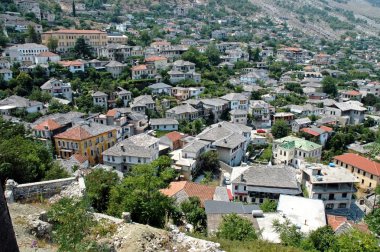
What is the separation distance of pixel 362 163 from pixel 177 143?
19.5 metres

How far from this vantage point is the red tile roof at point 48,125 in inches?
1347

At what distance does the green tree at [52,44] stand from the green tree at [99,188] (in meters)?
53.0

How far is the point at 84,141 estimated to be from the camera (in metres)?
32.4

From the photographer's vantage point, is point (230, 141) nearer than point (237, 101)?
Yes

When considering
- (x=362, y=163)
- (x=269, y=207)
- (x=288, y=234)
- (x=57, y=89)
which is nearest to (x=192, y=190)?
(x=269, y=207)

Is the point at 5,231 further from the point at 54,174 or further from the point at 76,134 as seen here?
the point at 76,134

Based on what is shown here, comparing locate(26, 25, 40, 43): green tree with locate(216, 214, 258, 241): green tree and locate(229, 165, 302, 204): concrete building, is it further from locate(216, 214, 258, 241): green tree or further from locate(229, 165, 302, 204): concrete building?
locate(216, 214, 258, 241): green tree

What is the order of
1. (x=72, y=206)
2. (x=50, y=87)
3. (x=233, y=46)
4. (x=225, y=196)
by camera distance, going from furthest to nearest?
(x=233, y=46) < (x=50, y=87) < (x=225, y=196) < (x=72, y=206)

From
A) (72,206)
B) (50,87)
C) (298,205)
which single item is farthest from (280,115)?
(72,206)

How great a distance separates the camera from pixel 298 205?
2356 centimetres

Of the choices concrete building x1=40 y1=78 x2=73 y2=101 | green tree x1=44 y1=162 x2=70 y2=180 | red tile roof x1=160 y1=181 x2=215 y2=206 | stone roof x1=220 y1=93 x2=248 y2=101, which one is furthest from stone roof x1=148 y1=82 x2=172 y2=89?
green tree x1=44 y1=162 x2=70 y2=180

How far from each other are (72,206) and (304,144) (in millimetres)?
33475

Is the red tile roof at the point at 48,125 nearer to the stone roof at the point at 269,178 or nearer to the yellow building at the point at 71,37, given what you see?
the stone roof at the point at 269,178

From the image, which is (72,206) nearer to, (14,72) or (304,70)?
(14,72)
